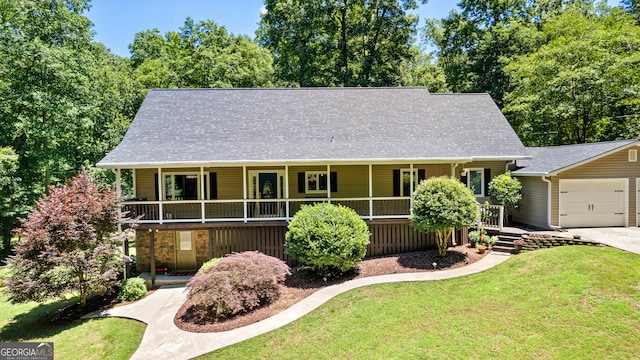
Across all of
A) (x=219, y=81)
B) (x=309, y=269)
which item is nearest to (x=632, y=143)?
(x=309, y=269)

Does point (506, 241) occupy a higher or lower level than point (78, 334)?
higher

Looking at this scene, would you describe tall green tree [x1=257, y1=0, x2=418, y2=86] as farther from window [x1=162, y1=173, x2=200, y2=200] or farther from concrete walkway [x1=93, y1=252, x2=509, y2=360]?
concrete walkway [x1=93, y1=252, x2=509, y2=360]

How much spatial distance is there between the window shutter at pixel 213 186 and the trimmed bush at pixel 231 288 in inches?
208

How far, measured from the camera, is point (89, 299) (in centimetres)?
1191

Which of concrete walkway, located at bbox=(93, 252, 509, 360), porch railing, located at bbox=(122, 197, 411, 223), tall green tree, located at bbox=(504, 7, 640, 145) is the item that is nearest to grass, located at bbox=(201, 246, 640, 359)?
concrete walkway, located at bbox=(93, 252, 509, 360)

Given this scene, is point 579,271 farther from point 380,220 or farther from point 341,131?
point 341,131

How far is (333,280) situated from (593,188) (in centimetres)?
1195

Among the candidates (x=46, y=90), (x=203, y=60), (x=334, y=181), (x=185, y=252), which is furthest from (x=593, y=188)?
(x=46, y=90)

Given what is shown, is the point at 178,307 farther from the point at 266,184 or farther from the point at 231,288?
the point at 266,184

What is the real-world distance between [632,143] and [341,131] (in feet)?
39.7

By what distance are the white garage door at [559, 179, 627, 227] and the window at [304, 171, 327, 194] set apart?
33.6 ft

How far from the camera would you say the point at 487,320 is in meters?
7.68

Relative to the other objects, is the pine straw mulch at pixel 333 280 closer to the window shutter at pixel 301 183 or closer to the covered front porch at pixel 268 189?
the covered front porch at pixel 268 189

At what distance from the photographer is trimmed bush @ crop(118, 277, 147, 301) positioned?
1151 centimetres
